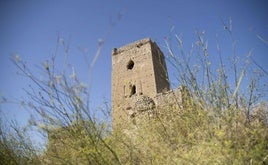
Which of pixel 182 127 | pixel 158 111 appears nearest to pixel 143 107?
pixel 158 111

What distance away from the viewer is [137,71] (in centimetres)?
1622

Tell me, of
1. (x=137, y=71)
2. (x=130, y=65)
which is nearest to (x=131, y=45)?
(x=130, y=65)

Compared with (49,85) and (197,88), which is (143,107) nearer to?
(197,88)

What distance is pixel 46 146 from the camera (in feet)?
14.1

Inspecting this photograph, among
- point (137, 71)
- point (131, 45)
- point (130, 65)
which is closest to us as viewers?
point (137, 71)

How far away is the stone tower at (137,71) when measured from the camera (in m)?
15.2

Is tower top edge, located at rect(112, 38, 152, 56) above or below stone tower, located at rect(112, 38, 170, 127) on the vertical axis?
above

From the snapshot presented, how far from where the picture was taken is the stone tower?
15170mm

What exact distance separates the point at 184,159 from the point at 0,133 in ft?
11.4

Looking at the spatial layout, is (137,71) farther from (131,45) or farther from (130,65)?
(131,45)

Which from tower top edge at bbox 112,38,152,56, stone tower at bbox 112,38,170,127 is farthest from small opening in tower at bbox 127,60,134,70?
tower top edge at bbox 112,38,152,56

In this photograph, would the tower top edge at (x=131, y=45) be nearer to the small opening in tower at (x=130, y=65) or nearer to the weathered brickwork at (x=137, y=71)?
the weathered brickwork at (x=137, y=71)

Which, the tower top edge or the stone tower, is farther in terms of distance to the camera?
the tower top edge

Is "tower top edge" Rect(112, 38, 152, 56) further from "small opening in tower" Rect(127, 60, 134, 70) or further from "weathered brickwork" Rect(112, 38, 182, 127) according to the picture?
"small opening in tower" Rect(127, 60, 134, 70)
